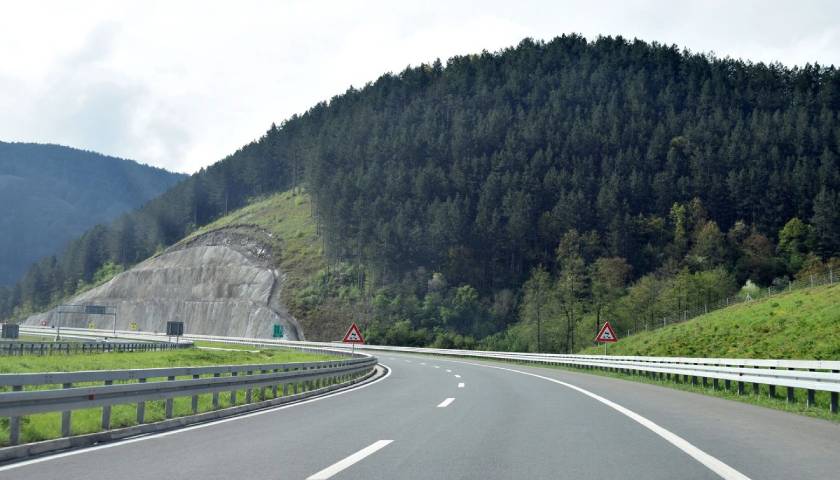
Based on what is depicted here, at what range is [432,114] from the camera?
476 feet

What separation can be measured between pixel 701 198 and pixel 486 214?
32.8 meters

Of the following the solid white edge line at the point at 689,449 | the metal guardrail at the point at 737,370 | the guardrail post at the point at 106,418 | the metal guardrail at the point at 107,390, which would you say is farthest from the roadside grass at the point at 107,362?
the solid white edge line at the point at 689,449

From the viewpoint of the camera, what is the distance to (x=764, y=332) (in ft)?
129

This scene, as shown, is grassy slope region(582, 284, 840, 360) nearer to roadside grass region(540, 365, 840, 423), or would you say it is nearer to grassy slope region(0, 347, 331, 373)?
roadside grass region(540, 365, 840, 423)

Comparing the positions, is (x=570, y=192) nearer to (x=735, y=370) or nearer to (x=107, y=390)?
(x=735, y=370)

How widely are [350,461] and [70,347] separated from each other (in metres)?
54.8

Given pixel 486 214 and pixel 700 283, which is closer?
pixel 700 283

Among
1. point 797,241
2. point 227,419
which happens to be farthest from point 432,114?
point 227,419

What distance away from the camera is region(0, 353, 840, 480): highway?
6945 millimetres

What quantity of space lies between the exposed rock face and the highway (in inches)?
3194

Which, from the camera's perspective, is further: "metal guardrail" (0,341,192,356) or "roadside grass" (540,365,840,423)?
"metal guardrail" (0,341,192,356)

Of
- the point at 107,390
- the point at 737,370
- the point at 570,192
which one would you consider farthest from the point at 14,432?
the point at 570,192

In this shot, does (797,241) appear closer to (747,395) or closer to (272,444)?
(747,395)

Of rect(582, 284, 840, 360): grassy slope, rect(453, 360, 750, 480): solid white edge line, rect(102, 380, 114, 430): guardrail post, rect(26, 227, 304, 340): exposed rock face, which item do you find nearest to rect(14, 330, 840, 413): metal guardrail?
rect(453, 360, 750, 480): solid white edge line
